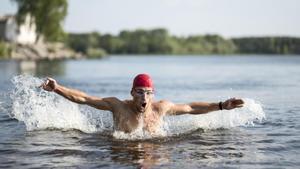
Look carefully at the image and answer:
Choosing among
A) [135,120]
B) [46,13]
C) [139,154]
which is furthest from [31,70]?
[46,13]

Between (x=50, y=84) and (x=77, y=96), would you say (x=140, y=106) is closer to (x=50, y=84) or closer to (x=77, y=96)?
(x=77, y=96)

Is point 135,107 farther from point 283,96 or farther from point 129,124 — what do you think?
point 283,96

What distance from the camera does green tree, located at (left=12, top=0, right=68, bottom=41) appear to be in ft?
337

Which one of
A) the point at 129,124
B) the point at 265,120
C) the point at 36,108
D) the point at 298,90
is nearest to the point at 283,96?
the point at 298,90

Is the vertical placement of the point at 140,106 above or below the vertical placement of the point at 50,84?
below

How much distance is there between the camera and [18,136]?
13.8 m

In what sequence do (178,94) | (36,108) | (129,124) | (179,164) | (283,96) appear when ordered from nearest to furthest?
(179,164), (129,124), (36,108), (283,96), (178,94)

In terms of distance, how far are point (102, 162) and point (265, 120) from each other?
7.74 metres

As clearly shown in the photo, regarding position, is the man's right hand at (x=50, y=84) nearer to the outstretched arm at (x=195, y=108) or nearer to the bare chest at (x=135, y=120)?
the bare chest at (x=135, y=120)

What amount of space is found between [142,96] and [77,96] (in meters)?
1.29

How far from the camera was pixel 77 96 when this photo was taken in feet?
38.3

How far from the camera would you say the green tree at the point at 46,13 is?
10262 centimetres

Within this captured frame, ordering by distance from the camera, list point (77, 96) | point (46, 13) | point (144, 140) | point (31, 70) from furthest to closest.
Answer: point (46, 13)
point (31, 70)
point (144, 140)
point (77, 96)

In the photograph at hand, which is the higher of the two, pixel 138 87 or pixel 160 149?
pixel 138 87
